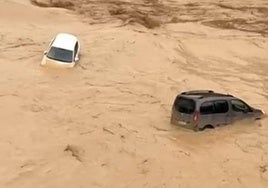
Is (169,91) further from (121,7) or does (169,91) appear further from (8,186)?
(121,7)

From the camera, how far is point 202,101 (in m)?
15.8

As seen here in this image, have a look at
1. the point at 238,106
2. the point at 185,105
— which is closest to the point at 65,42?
the point at 185,105

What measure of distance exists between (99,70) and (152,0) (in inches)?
477

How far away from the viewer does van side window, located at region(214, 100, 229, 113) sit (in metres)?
16.1

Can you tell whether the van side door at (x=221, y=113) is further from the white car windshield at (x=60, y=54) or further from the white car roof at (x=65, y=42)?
the white car roof at (x=65, y=42)

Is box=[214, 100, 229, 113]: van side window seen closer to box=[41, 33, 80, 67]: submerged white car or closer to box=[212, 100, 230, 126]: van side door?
box=[212, 100, 230, 126]: van side door

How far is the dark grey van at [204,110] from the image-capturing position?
51.6 feet

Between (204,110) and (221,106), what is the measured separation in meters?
0.68

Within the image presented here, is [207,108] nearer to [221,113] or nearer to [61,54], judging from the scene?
[221,113]

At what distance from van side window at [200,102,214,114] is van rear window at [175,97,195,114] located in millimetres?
→ 267

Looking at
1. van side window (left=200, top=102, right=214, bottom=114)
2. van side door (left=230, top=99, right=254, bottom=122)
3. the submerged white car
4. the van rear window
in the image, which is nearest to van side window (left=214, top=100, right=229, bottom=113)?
van side window (left=200, top=102, right=214, bottom=114)

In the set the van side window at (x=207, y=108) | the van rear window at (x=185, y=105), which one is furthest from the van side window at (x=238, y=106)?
the van rear window at (x=185, y=105)

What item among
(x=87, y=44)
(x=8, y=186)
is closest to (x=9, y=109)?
(x=8, y=186)

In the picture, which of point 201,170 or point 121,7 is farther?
point 121,7
